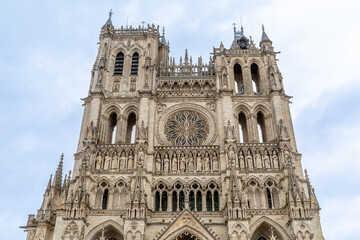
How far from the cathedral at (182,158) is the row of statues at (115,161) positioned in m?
0.08

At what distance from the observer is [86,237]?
25.1 m

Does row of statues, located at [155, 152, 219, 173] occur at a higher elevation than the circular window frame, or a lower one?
lower

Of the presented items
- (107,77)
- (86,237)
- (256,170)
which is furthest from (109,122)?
(256,170)

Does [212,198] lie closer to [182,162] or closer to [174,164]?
[182,162]

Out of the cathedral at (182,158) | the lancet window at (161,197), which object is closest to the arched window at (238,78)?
the cathedral at (182,158)

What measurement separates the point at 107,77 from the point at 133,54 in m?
4.07

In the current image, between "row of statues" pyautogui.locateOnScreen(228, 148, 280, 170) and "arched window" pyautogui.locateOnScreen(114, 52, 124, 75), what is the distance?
1392cm

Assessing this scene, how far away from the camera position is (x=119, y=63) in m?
35.7

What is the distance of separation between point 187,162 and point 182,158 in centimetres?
52

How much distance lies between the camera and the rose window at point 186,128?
30.7 metres

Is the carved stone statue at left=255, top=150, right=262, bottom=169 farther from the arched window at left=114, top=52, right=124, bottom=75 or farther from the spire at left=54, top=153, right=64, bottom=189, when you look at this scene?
the spire at left=54, top=153, right=64, bottom=189

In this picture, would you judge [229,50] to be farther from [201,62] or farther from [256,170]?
[256,170]

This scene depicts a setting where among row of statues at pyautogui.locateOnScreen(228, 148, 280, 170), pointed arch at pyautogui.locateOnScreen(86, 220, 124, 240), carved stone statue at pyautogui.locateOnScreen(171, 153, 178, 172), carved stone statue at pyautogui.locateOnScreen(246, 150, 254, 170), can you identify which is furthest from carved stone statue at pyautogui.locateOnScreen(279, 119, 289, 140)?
pointed arch at pyautogui.locateOnScreen(86, 220, 124, 240)

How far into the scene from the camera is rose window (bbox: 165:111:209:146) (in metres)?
30.7
